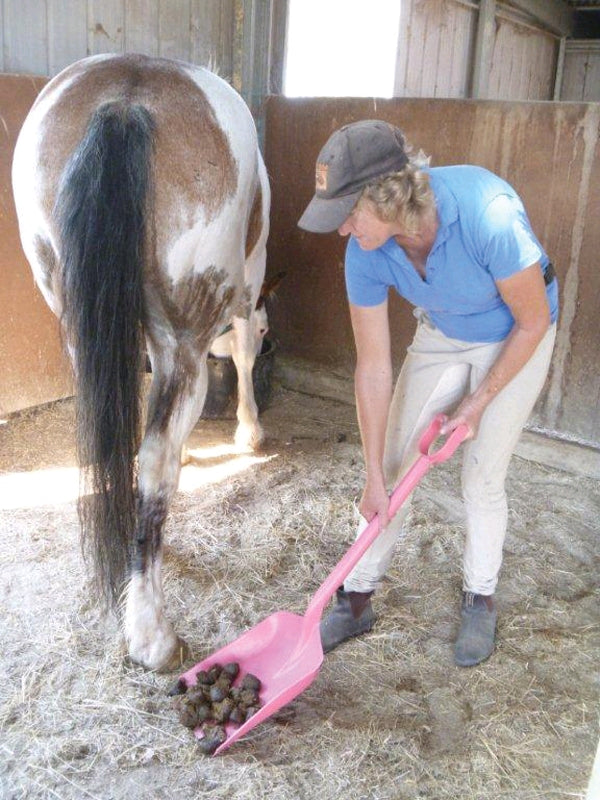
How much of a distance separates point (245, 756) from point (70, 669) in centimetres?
62

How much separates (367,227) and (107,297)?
0.71 m

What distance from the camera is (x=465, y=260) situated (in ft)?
6.04

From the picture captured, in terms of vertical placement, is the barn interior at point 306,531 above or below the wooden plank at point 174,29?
below

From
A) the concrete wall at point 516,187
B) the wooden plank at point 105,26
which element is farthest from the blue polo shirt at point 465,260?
the wooden plank at point 105,26

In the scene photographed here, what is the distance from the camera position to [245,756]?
181 centimetres

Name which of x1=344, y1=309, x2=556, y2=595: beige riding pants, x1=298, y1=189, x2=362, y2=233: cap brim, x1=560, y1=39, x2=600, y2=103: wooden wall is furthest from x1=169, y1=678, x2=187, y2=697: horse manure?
x1=560, y1=39, x2=600, y2=103: wooden wall

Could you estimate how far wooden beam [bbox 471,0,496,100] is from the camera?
7070 mm

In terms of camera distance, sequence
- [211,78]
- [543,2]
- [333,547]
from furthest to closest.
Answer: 1. [543,2]
2. [333,547]
3. [211,78]

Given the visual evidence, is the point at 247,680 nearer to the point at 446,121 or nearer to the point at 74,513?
the point at 74,513

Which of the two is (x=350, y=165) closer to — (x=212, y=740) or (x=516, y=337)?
(x=516, y=337)

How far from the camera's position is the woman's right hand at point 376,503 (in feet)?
6.55

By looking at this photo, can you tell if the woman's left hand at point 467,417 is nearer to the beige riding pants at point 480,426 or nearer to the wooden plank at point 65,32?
the beige riding pants at point 480,426

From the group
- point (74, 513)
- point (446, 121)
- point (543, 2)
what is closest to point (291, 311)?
point (446, 121)

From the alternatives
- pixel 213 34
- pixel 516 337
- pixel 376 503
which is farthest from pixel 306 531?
pixel 213 34
